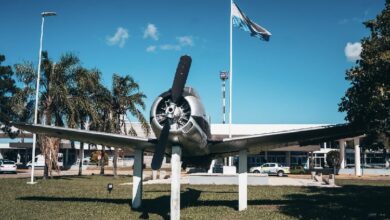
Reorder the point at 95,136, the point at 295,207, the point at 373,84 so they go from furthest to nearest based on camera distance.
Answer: the point at 295,207 → the point at 95,136 → the point at 373,84

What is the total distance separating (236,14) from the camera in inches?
1118

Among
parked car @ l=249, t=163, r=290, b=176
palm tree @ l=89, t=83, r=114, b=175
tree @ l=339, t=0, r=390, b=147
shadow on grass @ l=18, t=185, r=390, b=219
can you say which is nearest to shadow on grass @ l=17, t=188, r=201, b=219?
shadow on grass @ l=18, t=185, r=390, b=219

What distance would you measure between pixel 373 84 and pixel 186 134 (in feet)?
19.8

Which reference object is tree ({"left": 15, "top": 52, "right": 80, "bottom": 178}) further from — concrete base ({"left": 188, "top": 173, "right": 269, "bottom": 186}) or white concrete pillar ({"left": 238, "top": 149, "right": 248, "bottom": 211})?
white concrete pillar ({"left": 238, "top": 149, "right": 248, "bottom": 211})

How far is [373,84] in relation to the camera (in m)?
12.0

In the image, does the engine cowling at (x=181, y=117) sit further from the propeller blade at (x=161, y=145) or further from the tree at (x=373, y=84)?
the tree at (x=373, y=84)

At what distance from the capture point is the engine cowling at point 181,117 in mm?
10992

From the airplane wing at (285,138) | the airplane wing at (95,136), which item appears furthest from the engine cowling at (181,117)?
the airplane wing at (285,138)

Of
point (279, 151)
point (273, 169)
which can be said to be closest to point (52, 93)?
point (273, 169)

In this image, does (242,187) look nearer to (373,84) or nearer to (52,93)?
(373,84)

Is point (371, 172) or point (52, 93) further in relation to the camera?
point (371, 172)

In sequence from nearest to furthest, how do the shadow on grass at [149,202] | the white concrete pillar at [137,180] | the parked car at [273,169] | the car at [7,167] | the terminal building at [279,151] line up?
the shadow on grass at [149,202]
the white concrete pillar at [137,180]
the car at [7,167]
the parked car at [273,169]
the terminal building at [279,151]

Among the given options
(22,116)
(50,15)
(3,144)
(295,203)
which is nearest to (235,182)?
(295,203)

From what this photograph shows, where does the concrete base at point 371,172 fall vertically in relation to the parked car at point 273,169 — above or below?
below
